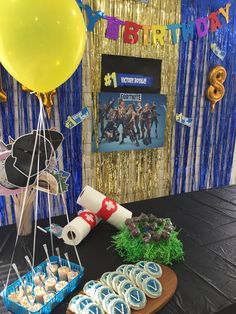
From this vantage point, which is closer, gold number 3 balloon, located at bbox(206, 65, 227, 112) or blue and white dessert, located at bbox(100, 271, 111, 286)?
blue and white dessert, located at bbox(100, 271, 111, 286)

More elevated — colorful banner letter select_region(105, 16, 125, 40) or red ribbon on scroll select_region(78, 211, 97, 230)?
colorful banner letter select_region(105, 16, 125, 40)

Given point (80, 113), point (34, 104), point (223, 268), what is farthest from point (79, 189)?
point (223, 268)

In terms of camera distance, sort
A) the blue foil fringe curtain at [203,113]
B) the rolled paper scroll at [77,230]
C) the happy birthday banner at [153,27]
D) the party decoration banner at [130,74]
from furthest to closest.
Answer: the blue foil fringe curtain at [203,113], the party decoration banner at [130,74], the happy birthday banner at [153,27], the rolled paper scroll at [77,230]

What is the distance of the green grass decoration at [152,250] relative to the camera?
1208 mm

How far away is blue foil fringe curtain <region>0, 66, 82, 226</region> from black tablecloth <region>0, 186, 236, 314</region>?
0.27 m

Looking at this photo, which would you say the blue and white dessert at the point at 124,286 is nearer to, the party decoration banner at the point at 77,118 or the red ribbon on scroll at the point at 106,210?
the red ribbon on scroll at the point at 106,210

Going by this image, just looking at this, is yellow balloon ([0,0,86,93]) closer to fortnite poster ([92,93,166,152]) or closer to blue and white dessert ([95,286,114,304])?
blue and white dessert ([95,286,114,304])

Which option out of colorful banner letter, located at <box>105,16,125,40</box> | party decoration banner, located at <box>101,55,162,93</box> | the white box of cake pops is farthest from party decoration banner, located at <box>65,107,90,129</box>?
the white box of cake pops

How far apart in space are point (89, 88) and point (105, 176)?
0.66 meters

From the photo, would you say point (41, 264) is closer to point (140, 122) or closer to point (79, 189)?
point (79, 189)

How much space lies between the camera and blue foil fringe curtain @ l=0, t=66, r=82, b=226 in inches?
65.4

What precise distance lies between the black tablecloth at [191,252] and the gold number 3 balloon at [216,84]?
3.17ft

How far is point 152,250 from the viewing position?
1.21 meters

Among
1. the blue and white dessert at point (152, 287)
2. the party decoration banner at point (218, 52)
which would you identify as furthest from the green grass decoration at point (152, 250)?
the party decoration banner at point (218, 52)
